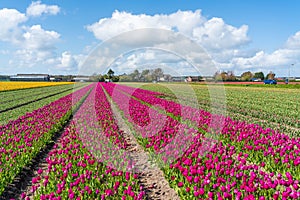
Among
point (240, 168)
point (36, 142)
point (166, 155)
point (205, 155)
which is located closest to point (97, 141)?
point (36, 142)

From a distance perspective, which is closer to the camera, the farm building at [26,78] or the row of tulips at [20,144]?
the row of tulips at [20,144]

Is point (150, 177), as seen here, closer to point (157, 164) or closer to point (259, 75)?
point (157, 164)

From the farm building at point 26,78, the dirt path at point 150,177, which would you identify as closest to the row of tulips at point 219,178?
the dirt path at point 150,177

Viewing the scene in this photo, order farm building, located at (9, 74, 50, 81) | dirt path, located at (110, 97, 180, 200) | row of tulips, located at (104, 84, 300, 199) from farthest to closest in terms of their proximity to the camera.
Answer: farm building, located at (9, 74, 50, 81) < dirt path, located at (110, 97, 180, 200) < row of tulips, located at (104, 84, 300, 199)

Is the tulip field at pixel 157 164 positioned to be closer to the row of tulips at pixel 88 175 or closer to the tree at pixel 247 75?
the row of tulips at pixel 88 175

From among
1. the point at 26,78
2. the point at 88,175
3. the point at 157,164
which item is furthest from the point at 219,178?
the point at 26,78

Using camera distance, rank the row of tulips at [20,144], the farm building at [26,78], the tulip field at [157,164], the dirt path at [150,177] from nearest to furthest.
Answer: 1. the tulip field at [157,164]
2. the dirt path at [150,177]
3. the row of tulips at [20,144]
4. the farm building at [26,78]

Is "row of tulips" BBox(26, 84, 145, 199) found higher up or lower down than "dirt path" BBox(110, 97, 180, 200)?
higher up

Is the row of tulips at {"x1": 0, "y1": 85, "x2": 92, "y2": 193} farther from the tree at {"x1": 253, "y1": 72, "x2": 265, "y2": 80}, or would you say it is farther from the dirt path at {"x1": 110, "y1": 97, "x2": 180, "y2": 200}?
the tree at {"x1": 253, "y1": 72, "x2": 265, "y2": 80}

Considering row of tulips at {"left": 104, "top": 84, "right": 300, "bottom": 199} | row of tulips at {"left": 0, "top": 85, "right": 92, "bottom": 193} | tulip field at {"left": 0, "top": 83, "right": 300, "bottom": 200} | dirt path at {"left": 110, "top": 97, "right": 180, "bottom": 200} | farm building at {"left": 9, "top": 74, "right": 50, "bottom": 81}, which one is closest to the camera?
row of tulips at {"left": 104, "top": 84, "right": 300, "bottom": 199}

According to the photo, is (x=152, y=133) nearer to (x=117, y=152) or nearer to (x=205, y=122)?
(x=117, y=152)

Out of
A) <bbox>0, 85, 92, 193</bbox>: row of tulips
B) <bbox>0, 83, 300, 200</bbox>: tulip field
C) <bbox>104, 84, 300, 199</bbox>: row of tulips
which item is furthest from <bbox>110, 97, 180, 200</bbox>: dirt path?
<bbox>0, 85, 92, 193</bbox>: row of tulips

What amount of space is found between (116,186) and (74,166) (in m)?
1.51

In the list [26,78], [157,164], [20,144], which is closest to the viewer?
[157,164]
